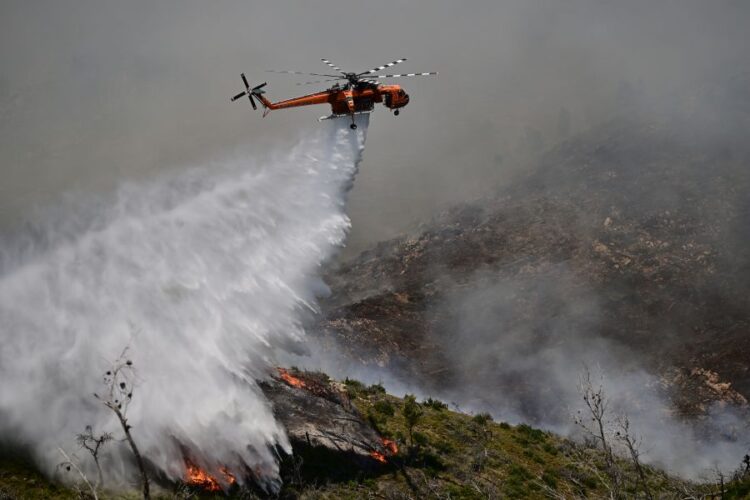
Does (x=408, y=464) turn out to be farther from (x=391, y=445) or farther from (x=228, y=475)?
(x=228, y=475)

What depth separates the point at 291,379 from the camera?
105 ft

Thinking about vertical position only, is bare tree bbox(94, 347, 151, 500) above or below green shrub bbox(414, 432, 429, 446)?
below

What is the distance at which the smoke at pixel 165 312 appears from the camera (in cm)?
2350

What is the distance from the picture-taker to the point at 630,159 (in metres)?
96.4

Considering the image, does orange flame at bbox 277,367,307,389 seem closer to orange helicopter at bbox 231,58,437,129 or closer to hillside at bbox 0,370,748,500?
hillside at bbox 0,370,748,500

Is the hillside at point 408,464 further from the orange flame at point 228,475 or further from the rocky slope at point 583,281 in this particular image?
the rocky slope at point 583,281

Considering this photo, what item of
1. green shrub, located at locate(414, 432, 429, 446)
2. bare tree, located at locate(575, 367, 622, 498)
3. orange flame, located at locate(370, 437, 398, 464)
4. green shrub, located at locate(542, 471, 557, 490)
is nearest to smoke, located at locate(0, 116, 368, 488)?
orange flame, located at locate(370, 437, 398, 464)

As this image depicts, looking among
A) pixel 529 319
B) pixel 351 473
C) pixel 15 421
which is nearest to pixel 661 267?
pixel 529 319

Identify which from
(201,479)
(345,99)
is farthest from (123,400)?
(345,99)

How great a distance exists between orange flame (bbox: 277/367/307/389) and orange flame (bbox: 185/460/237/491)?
792 centimetres

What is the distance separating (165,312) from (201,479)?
24.9ft

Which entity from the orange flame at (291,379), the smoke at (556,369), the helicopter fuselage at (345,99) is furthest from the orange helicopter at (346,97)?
the smoke at (556,369)

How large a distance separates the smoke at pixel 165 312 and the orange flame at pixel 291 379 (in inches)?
51.9

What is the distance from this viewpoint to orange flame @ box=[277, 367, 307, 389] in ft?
103
